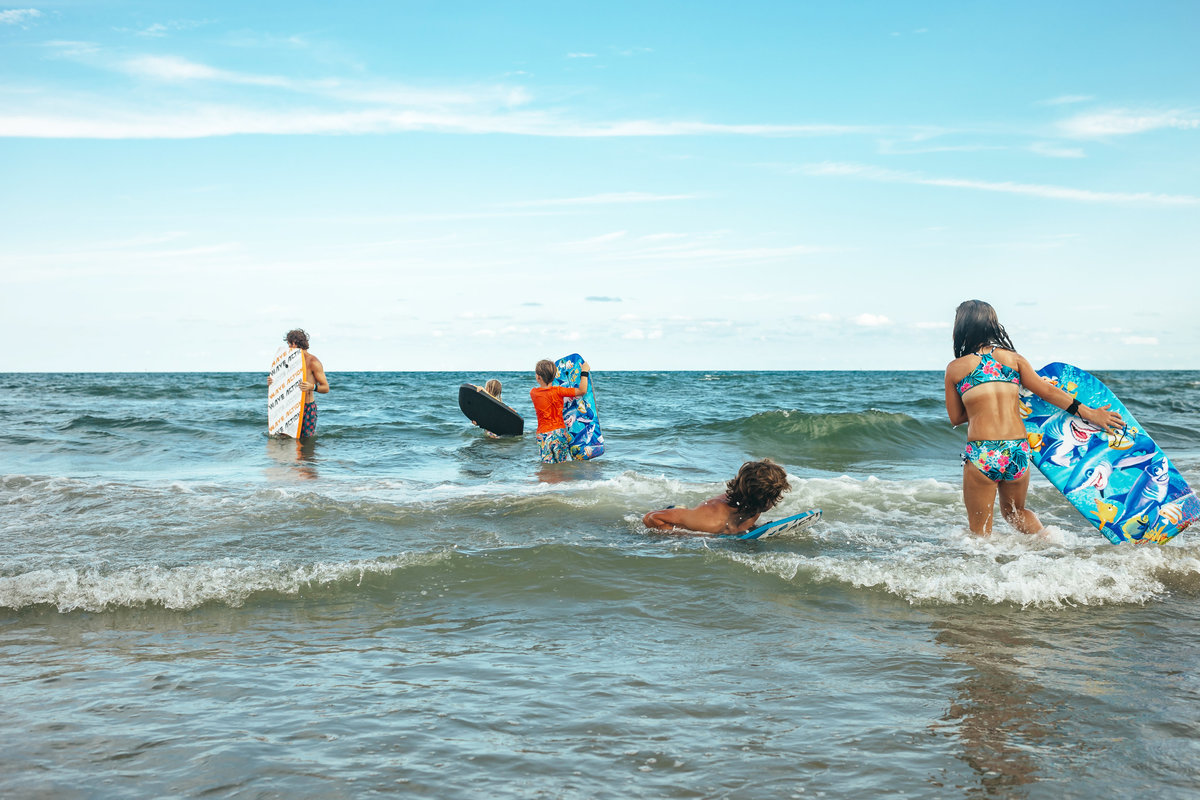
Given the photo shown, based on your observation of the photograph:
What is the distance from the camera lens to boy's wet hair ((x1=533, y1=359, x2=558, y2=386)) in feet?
34.2

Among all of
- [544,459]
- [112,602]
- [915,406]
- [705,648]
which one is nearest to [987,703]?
[705,648]

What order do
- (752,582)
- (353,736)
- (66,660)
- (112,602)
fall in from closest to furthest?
(353,736) < (66,660) < (112,602) < (752,582)

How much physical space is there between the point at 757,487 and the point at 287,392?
9553mm

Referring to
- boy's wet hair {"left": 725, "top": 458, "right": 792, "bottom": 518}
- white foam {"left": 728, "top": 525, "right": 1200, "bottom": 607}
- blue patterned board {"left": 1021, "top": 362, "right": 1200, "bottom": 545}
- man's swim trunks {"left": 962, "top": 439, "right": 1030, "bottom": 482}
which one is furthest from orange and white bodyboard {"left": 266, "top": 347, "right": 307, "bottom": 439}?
blue patterned board {"left": 1021, "top": 362, "right": 1200, "bottom": 545}

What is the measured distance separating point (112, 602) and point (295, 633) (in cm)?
130

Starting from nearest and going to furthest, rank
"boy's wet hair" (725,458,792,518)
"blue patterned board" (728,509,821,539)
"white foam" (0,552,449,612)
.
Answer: "white foam" (0,552,449,612)
"boy's wet hair" (725,458,792,518)
"blue patterned board" (728,509,821,539)

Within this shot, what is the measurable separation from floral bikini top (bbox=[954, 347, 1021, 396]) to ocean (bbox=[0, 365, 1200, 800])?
3.95 ft

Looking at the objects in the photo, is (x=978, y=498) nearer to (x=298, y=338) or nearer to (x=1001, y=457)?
(x=1001, y=457)

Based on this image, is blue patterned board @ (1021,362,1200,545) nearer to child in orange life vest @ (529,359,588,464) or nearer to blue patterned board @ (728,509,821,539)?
blue patterned board @ (728,509,821,539)

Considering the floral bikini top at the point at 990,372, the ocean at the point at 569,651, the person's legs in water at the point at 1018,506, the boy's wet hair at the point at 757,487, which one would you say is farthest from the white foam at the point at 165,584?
the person's legs in water at the point at 1018,506

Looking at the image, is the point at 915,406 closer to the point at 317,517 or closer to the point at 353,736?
the point at 317,517

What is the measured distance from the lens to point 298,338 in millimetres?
12531

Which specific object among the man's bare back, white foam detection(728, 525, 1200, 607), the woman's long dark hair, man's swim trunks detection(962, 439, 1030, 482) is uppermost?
the woman's long dark hair

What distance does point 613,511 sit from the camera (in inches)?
294
